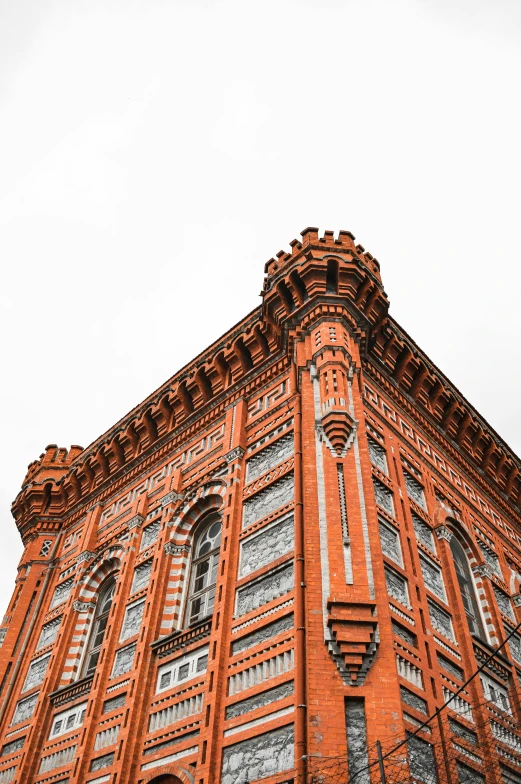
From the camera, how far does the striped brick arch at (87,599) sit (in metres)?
13.3

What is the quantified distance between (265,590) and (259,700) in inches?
64.3

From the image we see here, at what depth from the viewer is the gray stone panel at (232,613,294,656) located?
9164mm

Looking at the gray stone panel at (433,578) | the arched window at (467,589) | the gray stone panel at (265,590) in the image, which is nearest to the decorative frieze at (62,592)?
the gray stone panel at (265,590)

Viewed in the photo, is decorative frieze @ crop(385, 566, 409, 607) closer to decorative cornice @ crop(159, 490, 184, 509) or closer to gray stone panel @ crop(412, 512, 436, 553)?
gray stone panel @ crop(412, 512, 436, 553)

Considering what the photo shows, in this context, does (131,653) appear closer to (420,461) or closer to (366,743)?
(366,743)

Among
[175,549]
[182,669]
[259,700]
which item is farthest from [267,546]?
[175,549]

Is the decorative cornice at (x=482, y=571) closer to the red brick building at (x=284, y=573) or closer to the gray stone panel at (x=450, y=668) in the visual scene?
the red brick building at (x=284, y=573)

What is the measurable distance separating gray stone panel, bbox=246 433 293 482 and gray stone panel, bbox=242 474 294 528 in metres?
0.47

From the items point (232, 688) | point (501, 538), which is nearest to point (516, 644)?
point (501, 538)

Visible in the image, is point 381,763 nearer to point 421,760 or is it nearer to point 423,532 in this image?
point 421,760

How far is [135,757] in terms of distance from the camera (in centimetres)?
1001

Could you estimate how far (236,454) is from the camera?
41.7ft

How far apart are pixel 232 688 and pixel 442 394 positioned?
890 centimetres

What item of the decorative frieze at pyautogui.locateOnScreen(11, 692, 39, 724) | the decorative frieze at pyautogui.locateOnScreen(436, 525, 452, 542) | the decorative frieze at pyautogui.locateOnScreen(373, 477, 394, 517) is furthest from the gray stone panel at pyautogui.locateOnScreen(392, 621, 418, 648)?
the decorative frieze at pyautogui.locateOnScreen(11, 692, 39, 724)
